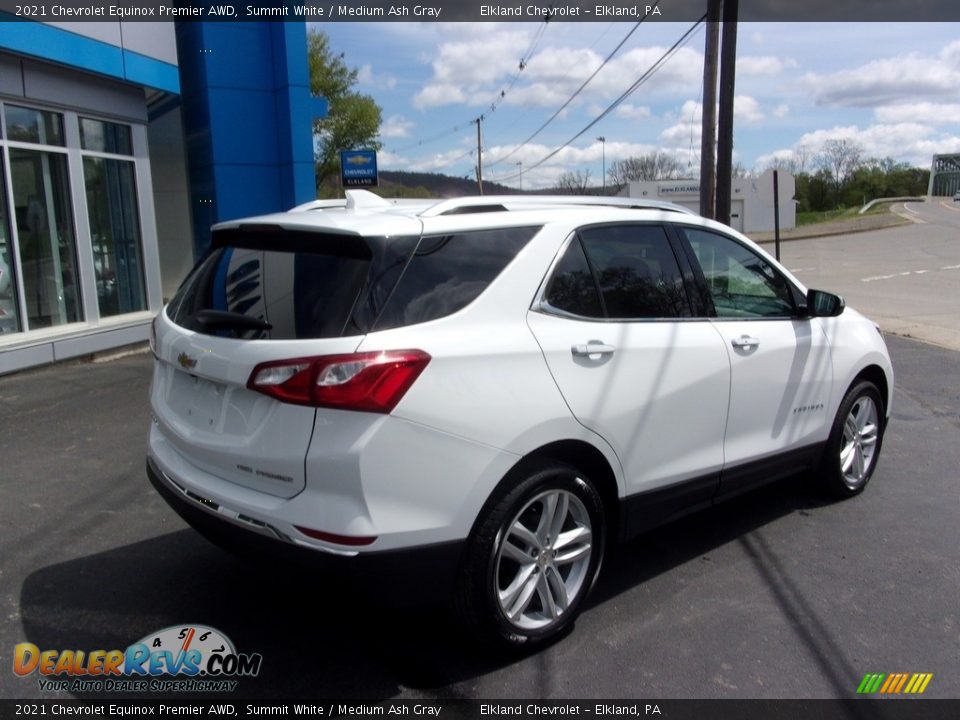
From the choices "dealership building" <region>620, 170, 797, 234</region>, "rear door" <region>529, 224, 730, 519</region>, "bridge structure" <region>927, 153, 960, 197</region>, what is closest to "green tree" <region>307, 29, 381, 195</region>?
"dealership building" <region>620, 170, 797, 234</region>

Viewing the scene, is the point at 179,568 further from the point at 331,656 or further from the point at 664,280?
the point at 664,280

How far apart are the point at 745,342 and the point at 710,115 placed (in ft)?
34.0

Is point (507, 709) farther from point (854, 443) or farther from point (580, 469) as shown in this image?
point (854, 443)

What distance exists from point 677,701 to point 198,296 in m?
2.53

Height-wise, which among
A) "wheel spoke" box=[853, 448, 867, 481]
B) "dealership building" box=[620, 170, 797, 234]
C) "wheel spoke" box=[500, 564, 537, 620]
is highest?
"dealership building" box=[620, 170, 797, 234]

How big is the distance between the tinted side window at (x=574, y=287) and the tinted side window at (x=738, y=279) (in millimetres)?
911

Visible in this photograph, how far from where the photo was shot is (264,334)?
9.56ft

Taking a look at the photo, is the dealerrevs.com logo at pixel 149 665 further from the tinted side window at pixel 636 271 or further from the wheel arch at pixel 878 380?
the wheel arch at pixel 878 380

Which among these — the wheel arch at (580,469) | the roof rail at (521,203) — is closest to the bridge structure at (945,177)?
the roof rail at (521,203)

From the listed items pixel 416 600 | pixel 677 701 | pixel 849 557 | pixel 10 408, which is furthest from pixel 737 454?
pixel 10 408

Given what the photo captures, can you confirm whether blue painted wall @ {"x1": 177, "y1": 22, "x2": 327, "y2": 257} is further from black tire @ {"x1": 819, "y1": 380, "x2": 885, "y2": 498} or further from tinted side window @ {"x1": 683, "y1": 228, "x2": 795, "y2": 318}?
black tire @ {"x1": 819, "y1": 380, "x2": 885, "y2": 498}

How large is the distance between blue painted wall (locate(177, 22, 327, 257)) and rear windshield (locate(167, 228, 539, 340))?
11.0m

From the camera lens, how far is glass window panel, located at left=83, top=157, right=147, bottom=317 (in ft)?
34.8

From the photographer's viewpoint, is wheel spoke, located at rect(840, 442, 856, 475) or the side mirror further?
wheel spoke, located at rect(840, 442, 856, 475)
